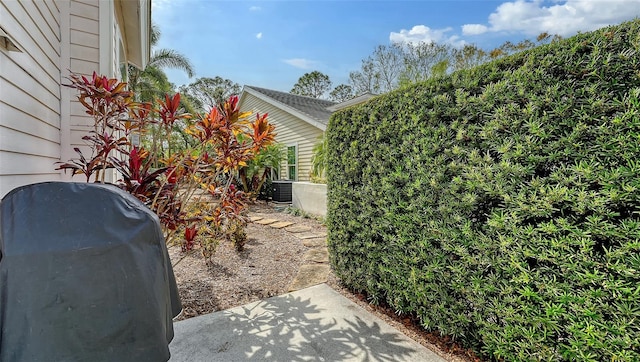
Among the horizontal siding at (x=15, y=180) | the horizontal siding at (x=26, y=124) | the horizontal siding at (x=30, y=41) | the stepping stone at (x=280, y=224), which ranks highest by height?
the horizontal siding at (x=30, y=41)

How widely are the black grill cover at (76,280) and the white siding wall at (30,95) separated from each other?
137 centimetres

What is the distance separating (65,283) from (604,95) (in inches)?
110

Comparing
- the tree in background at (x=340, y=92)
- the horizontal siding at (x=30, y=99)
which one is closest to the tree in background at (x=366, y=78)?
the tree in background at (x=340, y=92)

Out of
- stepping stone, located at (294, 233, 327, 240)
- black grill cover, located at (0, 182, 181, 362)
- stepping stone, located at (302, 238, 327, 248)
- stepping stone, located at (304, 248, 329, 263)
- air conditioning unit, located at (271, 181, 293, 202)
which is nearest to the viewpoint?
black grill cover, located at (0, 182, 181, 362)

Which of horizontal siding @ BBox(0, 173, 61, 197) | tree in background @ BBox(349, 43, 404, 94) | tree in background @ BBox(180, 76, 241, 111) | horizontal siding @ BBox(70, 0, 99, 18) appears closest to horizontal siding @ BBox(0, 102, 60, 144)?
horizontal siding @ BBox(0, 173, 61, 197)

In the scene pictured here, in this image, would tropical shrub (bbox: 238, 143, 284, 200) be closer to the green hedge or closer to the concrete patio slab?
the concrete patio slab

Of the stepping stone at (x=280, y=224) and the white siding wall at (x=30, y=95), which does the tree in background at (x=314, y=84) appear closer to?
the stepping stone at (x=280, y=224)

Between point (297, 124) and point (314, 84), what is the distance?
2614 centimetres

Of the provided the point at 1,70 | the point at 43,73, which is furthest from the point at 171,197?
the point at 43,73

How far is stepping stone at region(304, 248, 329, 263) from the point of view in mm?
5000

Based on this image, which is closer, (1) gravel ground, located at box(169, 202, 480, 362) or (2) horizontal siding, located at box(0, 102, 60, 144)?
(2) horizontal siding, located at box(0, 102, 60, 144)

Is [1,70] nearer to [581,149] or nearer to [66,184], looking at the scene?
[66,184]

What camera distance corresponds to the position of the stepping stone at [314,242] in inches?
233

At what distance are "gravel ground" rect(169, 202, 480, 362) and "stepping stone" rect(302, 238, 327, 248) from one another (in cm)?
14
